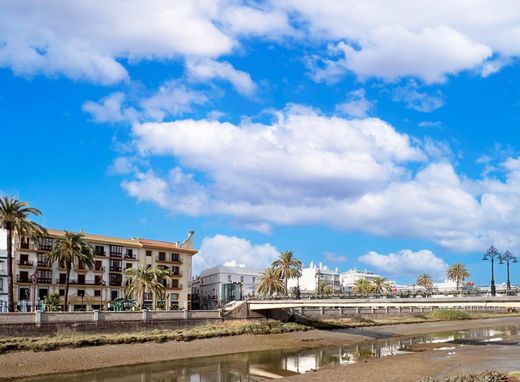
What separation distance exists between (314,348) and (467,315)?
58.5 m

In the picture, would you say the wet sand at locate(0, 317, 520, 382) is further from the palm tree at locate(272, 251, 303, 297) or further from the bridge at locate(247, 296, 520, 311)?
the palm tree at locate(272, 251, 303, 297)

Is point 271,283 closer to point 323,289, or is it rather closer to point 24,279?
point 323,289

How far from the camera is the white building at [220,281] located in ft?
436

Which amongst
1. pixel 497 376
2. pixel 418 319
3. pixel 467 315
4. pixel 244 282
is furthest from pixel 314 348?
pixel 244 282

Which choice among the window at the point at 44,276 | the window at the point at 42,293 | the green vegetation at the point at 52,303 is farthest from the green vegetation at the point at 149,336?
the window at the point at 44,276

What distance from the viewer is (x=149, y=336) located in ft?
204

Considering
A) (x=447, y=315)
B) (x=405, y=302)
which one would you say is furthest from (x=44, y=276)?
(x=447, y=315)

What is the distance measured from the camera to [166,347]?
198 ft

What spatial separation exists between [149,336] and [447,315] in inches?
2691

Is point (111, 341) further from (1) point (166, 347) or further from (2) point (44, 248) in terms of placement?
(2) point (44, 248)

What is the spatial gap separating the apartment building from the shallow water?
34287 millimetres

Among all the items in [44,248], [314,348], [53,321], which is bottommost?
[314,348]

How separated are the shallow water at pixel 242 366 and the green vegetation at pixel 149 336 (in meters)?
2.38

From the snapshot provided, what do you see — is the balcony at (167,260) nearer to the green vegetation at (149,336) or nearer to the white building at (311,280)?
the green vegetation at (149,336)
